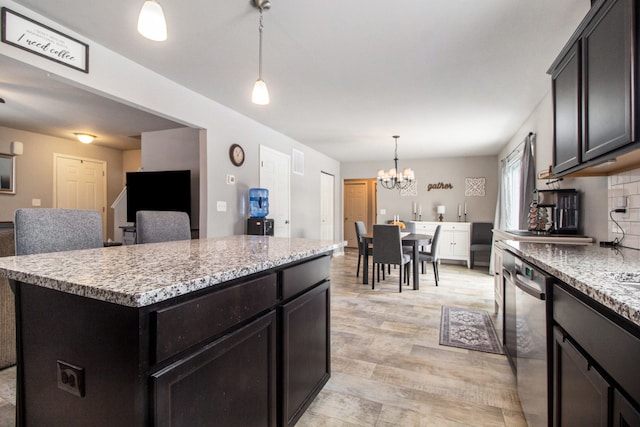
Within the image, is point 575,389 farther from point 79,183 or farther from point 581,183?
point 79,183

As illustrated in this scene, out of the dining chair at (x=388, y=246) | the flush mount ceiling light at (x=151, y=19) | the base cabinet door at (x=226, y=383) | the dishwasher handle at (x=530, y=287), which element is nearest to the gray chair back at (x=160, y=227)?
the flush mount ceiling light at (x=151, y=19)

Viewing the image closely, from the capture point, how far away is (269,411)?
1.31 meters

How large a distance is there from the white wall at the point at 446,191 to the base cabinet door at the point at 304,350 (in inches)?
234

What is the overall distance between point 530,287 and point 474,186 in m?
6.13

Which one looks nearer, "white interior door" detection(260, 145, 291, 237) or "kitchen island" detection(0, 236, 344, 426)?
"kitchen island" detection(0, 236, 344, 426)

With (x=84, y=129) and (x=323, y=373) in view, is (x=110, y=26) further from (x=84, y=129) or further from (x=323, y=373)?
(x=84, y=129)

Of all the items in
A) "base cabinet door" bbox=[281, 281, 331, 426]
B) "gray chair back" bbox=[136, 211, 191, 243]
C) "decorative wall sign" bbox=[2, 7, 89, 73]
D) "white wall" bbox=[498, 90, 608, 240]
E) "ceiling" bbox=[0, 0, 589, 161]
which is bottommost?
"base cabinet door" bbox=[281, 281, 331, 426]

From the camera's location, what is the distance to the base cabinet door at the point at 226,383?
0.84 metres

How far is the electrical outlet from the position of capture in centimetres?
89

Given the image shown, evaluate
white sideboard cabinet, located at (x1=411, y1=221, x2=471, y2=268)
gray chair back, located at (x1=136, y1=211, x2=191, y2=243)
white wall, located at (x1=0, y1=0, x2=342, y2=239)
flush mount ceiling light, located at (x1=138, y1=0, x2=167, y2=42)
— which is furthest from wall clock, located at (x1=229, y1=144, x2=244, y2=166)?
white sideboard cabinet, located at (x1=411, y1=221, x2=471, y2=268)

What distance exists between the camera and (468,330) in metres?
2.88

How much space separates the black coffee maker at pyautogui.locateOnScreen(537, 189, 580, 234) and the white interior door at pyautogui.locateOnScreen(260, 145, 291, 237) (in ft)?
11.3

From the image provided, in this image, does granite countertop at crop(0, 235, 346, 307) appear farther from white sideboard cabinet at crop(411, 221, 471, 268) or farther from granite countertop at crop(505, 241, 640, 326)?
white sideboard cabinet at crop(411, 221, 471, 268)

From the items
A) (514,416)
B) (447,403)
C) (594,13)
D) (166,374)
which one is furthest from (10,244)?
(594,13)
